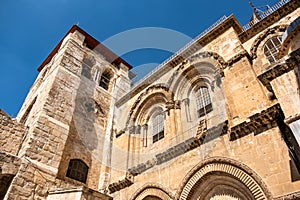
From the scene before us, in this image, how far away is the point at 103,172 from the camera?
37.7 ft

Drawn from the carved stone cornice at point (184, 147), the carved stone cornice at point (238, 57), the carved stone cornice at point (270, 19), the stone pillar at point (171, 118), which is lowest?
the carved stone cornice at point (184, 147)

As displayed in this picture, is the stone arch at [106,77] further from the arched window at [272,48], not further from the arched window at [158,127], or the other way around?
the arched window at [272,48]

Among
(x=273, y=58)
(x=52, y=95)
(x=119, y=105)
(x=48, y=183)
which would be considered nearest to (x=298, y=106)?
(x=273, y=58)

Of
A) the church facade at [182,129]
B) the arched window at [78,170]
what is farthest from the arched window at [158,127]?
the arched window at [78,170]

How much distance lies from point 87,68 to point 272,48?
10962 millimetres

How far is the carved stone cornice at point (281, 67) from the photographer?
526 centimetres

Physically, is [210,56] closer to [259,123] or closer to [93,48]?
[259,123]

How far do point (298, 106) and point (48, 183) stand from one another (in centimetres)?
846

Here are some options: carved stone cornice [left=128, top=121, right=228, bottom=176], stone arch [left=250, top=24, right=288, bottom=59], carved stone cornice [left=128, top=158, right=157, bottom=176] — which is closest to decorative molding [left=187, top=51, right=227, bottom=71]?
stone arch [left=250, top=24, right=288, bottom=59]

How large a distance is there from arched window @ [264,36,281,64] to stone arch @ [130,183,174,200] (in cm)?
604

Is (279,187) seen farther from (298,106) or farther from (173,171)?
(173,171)

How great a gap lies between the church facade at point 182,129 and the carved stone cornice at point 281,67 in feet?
0.07

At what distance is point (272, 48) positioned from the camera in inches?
353

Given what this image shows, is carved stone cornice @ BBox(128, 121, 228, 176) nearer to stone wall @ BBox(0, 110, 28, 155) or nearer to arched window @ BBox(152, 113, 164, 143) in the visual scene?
arched window @ BBox(152, 113, 164, 143)
